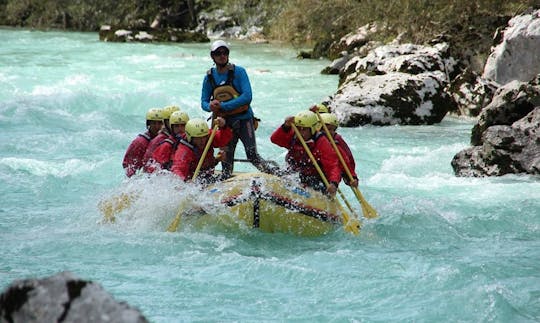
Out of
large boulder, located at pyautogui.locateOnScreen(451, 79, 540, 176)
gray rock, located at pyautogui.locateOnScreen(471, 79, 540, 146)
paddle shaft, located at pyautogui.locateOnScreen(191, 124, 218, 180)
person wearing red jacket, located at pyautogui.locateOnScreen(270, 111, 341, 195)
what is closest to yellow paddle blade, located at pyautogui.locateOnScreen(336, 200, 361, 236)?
person wearing red jacket, located at pyautogui.locateOnScreen(270, 111, 341, 195)

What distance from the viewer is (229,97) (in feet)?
26.0

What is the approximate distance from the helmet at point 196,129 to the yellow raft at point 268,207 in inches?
19.8

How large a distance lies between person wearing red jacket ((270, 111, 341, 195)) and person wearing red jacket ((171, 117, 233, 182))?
0.58 meters

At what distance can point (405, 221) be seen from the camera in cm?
838

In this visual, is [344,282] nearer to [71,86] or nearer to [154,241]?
[154,241]

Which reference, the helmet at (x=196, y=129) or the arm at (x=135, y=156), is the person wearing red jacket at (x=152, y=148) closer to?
the arm at (x=135, y=156)

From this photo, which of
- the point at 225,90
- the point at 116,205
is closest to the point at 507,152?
the point at 225,90

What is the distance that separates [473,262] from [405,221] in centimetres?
150

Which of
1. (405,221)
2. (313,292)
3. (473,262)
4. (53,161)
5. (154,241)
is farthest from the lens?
(53,161)

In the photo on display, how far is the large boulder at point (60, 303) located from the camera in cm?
237

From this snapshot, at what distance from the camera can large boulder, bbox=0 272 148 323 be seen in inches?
93.4

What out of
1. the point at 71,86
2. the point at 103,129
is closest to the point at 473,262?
the point at 103,129

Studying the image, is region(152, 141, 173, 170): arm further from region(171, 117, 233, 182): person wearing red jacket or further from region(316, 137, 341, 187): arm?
region(316, 137, 341, 187): arm

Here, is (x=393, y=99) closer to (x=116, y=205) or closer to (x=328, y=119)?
(x=328, y=119)
